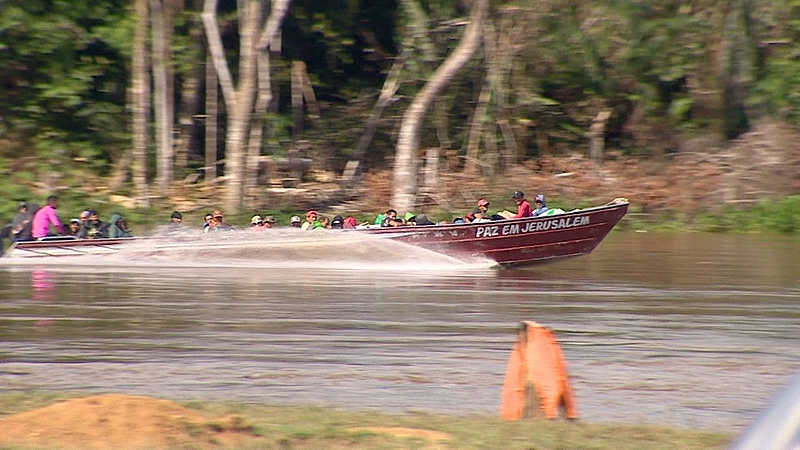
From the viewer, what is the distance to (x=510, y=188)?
3156cm

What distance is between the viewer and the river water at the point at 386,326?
871 cm

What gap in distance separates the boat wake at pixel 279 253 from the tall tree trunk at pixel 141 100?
9.16m

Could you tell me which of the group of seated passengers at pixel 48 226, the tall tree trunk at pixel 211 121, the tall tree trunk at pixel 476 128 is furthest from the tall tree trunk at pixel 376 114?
the group of seated passengers at pixel 48 226

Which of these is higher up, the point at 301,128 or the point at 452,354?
the point at 301,128

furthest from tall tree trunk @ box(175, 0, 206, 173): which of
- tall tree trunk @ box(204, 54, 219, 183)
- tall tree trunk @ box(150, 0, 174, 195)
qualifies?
tall tree trunk @ box(150, 0, 174, 195)

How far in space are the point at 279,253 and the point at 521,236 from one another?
424 cm

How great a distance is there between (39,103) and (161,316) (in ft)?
65.2

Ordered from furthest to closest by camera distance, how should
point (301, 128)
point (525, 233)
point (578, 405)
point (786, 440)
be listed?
point (301, 128), point (525, 233), point (578, 405), point (786, 440)

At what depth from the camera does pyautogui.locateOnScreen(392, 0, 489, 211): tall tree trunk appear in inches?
1139

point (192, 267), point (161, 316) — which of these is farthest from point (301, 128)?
point (161, 316)

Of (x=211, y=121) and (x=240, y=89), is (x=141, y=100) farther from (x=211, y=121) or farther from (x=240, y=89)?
(x=240, y=89)

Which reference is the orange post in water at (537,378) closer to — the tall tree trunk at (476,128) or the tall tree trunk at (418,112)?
the tall tree trunk at (418,112)

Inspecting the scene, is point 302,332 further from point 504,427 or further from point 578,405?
point 504,427

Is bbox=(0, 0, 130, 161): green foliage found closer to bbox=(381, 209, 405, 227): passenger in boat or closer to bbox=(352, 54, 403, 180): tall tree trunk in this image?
bbox=(352, 54, 403, 180): tall tree trunk
